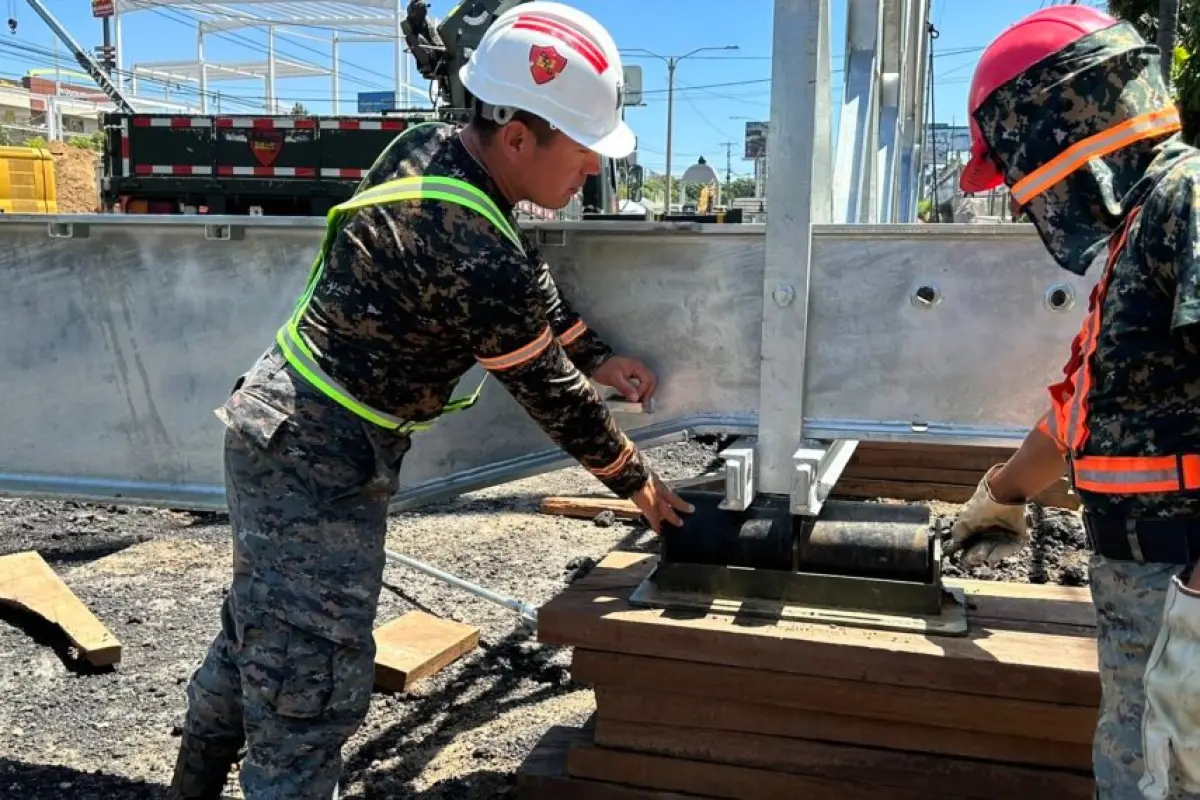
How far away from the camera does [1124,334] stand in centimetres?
173

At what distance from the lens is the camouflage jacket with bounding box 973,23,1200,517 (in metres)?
1.67

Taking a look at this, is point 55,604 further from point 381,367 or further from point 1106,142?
point 1106,142

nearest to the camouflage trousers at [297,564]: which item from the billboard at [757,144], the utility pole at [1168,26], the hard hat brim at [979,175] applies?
the hard hat brim at [979,175]

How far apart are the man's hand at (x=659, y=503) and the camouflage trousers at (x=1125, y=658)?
1.06m

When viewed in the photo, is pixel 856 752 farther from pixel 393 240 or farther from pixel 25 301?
pixel 25 301

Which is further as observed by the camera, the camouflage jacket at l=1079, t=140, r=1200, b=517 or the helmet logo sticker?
the helmet logo sticker

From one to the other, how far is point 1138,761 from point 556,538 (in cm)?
400

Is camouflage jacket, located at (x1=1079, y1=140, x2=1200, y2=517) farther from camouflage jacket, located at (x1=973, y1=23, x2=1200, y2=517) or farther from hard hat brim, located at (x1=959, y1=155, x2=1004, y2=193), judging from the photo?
hard hat brim, located at (x1=959, y1=155, x2=1004, y2=193)

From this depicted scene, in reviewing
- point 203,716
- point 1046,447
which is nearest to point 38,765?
point 203,716

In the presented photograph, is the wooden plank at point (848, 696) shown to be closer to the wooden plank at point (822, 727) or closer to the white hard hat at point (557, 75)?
the wooden plank at point (822, 727)

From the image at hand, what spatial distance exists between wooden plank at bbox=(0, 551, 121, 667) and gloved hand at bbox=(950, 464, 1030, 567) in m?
3.01

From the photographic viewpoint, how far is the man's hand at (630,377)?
281cm

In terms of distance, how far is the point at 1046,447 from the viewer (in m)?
2.31

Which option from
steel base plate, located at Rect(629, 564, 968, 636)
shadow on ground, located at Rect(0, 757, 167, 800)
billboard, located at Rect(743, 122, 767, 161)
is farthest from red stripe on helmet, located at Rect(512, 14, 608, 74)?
billboard, located at Rect(743, 122, 767, 161)
